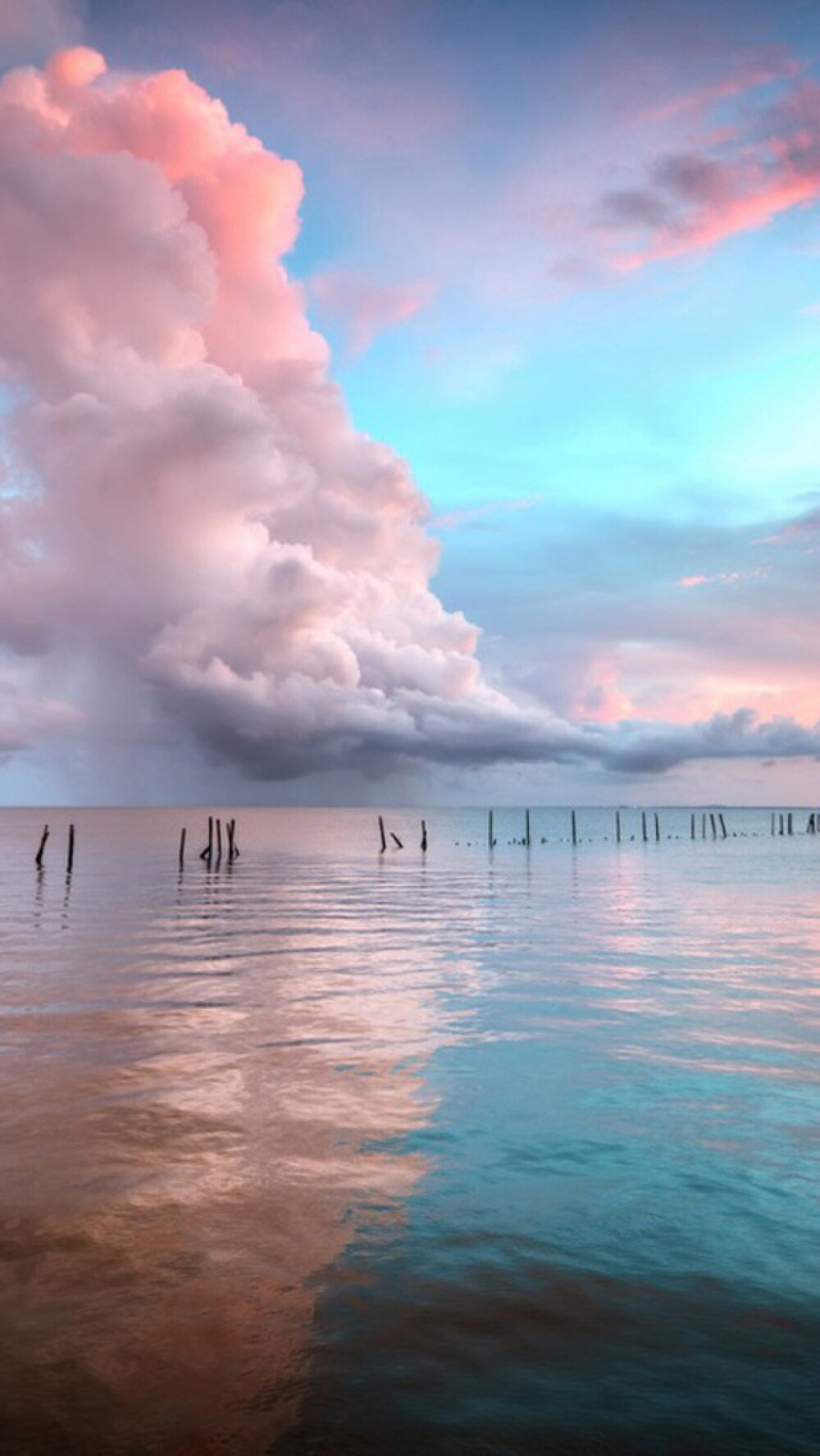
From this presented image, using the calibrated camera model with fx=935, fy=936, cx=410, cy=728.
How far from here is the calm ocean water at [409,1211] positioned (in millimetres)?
5547

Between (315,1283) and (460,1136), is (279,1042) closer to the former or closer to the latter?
(460,1136)

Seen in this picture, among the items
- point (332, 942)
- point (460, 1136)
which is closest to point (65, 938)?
point (332, 942)

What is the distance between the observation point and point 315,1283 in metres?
7.09

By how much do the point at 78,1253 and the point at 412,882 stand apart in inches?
1729

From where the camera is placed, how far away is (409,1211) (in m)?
8.50

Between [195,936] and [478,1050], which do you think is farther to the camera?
[195,936]

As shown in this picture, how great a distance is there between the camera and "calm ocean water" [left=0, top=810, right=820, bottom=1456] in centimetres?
555

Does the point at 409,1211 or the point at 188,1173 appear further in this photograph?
the point at 188,1173

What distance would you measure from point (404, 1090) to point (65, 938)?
61.8ft

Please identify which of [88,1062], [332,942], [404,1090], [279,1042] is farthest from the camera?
[332,942]

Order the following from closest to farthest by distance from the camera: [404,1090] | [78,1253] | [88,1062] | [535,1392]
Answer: [535,1392] < [78,1253] < [404,1090] < [88,1062]

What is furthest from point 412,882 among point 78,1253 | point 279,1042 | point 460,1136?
point 78,1253

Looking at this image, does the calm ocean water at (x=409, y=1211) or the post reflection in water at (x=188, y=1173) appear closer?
the calm ocean water at (x=409, y=1211)

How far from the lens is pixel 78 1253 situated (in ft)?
25.0
